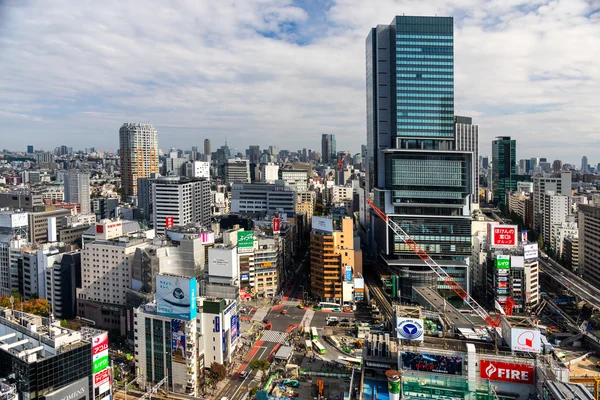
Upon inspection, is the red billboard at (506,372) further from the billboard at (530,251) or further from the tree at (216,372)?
the billboard at (530,251)

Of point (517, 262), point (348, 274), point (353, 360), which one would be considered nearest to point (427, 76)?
point (517, 262)

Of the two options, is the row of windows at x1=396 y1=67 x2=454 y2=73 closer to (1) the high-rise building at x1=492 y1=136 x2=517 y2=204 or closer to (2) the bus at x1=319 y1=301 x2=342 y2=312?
(2) the bus at x1=319 y1=301 x2=342 y2=312

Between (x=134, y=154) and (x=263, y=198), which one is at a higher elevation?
(x=134, y=154)

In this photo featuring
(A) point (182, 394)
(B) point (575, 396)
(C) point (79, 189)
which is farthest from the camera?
(C) point (79, 189)

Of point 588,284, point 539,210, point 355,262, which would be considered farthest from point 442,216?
point 539,210

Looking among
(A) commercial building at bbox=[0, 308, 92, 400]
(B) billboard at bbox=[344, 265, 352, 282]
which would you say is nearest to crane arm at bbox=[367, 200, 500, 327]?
(B) billboard at bbox=[344, 265, 352, 282]

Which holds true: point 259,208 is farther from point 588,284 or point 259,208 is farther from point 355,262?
point 588,284

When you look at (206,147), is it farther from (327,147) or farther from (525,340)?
(525,340)
